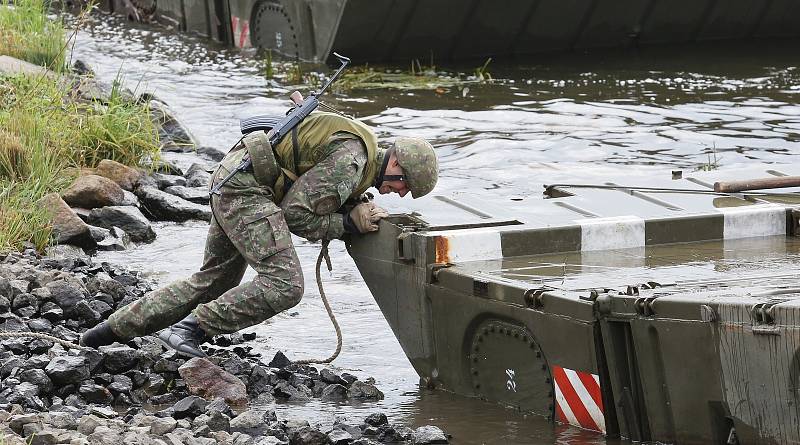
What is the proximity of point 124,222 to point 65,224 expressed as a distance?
731 millimetres

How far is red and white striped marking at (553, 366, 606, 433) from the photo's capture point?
18.0ft

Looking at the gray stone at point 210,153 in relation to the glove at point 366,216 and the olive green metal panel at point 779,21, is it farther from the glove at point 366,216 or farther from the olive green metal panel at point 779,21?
the olive green metal panel at point 779,21

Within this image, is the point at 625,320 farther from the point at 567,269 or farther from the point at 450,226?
the point at 450,226

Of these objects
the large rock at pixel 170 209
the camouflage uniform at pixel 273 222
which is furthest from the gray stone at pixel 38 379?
the large rock at pixel 170 209

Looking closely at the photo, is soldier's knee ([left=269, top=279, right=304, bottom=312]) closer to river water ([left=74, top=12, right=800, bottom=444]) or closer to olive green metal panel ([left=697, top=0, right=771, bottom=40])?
river water ([left=74, top=12, right=800, bottom=444])

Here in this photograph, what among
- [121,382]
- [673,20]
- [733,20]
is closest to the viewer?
[121,382]

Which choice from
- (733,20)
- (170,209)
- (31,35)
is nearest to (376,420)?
(170,209)

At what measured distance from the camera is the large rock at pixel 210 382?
630cm

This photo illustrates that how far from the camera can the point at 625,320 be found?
526cm

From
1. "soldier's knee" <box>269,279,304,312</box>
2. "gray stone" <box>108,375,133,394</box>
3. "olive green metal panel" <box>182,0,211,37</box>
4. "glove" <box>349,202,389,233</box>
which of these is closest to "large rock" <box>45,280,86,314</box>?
"gray stone" <box>108,375,133,394</box>

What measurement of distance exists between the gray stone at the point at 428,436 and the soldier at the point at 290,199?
103 centimetres

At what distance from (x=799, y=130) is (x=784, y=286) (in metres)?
7.86

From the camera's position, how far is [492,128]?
1348 cm

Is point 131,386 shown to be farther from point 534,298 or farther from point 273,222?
point 534,298
